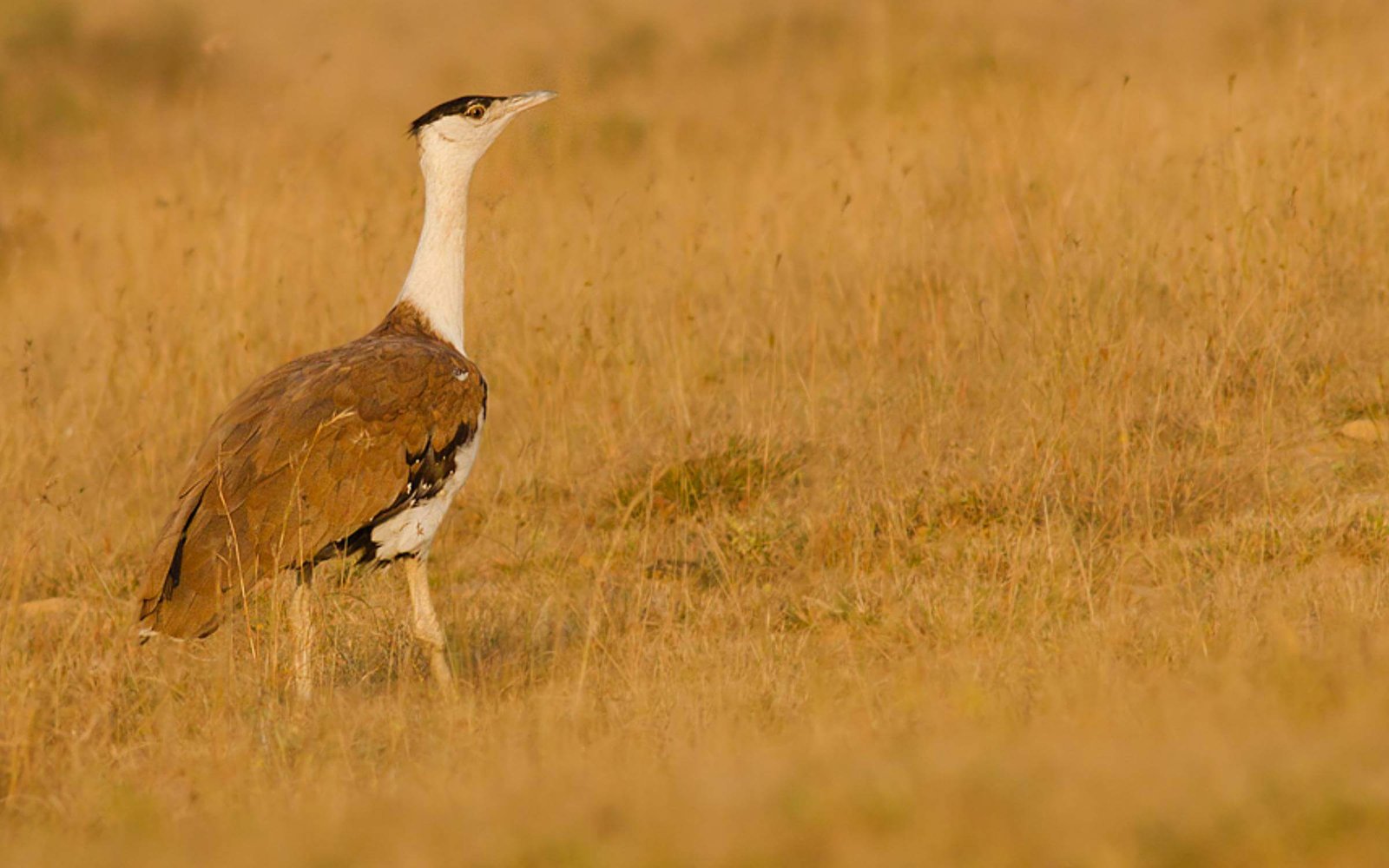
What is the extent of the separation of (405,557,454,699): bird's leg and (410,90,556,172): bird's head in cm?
155

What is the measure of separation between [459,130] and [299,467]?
5.28 feet

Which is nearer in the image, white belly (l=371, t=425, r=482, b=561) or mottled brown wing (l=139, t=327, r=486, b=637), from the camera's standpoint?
mottled brown wing (l=139, t=327, r=486, b=637)

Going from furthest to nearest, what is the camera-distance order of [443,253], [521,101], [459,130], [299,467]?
[521,101], [459,130], [443,253], [299,467]

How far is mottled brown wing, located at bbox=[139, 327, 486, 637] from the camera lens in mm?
4797

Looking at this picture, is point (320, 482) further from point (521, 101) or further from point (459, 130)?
point (521, 101)

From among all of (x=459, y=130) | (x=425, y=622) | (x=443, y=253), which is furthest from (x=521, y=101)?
(x=425, y=622)

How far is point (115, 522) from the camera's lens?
7.25 m

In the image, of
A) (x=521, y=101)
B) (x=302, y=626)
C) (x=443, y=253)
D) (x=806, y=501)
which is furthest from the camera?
(x=806, y=501)

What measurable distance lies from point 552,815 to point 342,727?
1.76 metres

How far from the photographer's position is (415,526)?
16.9ft

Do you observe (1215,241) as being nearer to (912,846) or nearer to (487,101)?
(487,101)

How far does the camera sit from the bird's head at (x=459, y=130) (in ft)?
19.7

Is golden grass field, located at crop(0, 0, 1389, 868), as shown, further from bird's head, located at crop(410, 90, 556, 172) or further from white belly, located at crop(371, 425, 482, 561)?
bird's head, located at crop(410, 90, 556, 172)

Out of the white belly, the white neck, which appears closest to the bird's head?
the white neck
